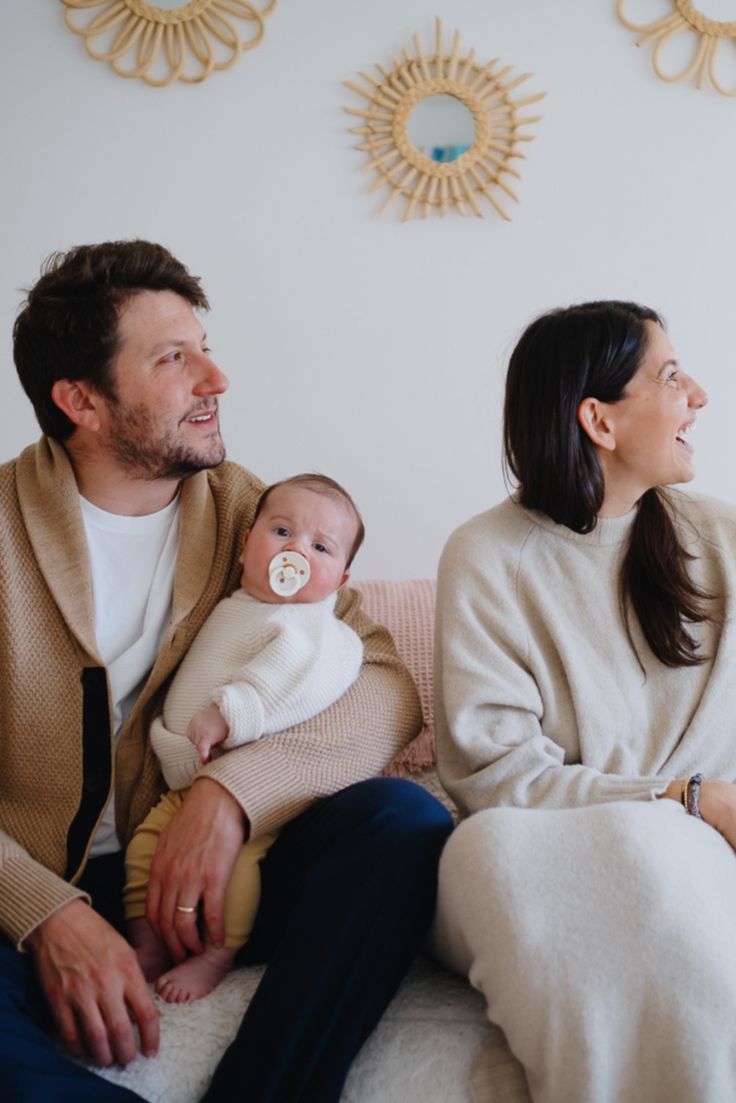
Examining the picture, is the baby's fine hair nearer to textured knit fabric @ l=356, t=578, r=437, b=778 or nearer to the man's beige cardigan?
the man's beige cardigan

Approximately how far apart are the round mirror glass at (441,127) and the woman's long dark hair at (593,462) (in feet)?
2.85

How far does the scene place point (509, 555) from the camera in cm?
151

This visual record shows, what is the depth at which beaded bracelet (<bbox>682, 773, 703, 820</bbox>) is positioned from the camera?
50.9 inches

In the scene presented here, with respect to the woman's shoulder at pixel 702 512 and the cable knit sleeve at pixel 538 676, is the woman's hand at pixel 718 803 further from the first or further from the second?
the woman's shoulder at pixel 702 512

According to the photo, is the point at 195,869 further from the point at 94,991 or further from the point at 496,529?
the point at 496,529

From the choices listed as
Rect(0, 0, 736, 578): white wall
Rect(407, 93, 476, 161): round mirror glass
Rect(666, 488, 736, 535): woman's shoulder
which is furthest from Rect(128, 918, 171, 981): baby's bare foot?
Rect(407, 93, 476, 161): round mirror glass

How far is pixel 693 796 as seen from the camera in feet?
4.27

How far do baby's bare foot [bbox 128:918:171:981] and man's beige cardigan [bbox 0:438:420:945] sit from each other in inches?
4.6

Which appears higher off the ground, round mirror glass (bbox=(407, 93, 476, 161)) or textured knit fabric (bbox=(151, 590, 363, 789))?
round mirror glass (bbox=(407, 93, 476, 161))

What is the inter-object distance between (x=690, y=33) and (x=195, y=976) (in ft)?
6.94

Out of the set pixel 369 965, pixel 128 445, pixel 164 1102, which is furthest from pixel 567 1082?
pixel 128 445

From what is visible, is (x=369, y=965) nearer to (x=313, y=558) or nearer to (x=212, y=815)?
(x=212, y=815)

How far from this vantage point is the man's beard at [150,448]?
154cm

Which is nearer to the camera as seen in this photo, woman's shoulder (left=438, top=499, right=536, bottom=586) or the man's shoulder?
woman's shoulder (left=438, top=499, right=536, bottom=586)
